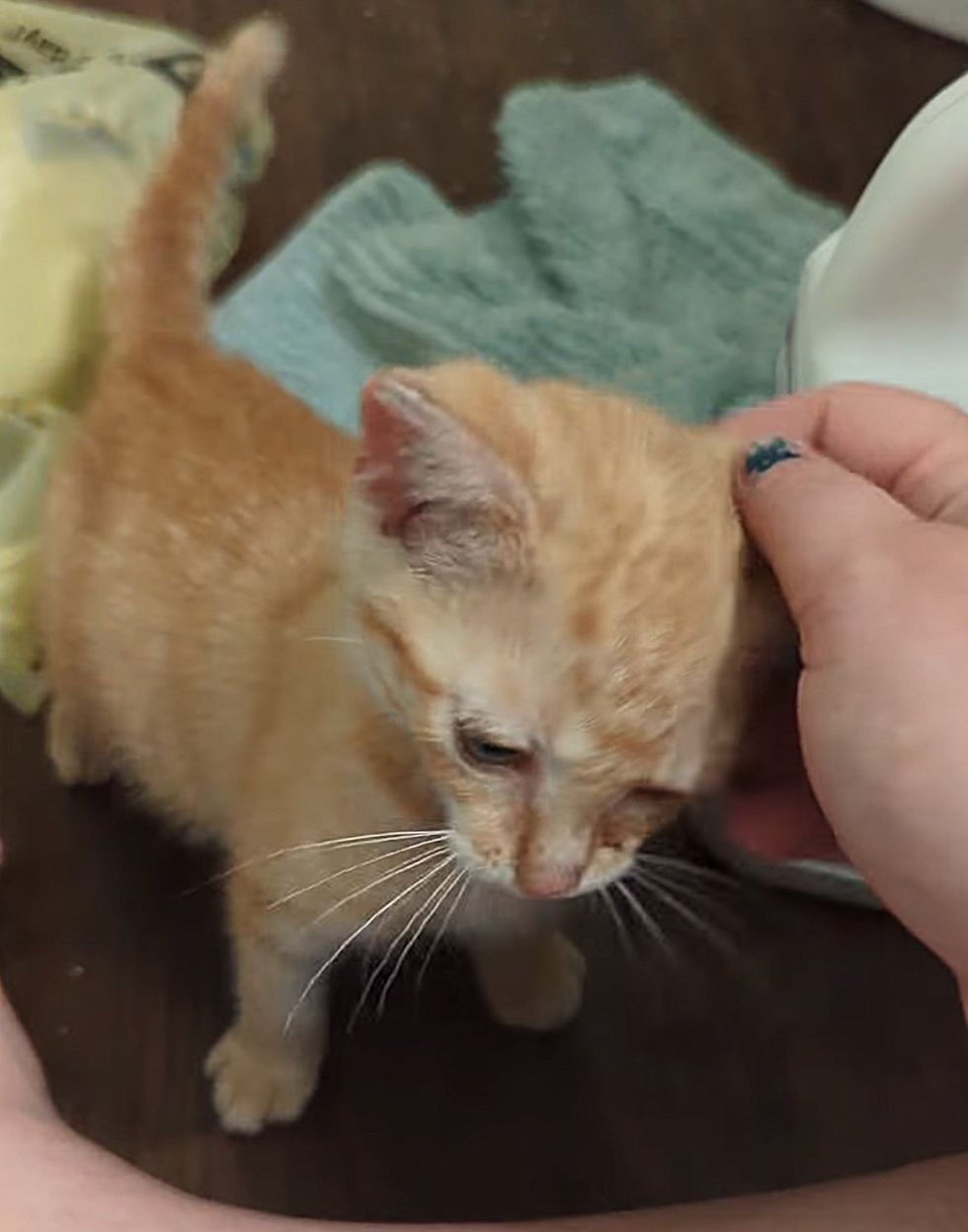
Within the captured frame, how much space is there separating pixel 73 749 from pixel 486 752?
60 centimetres

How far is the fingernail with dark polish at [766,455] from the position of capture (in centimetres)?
81

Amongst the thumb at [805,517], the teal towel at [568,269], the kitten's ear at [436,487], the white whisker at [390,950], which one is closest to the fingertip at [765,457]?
the thumb at [805,517]

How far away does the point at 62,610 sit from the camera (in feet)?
3.93

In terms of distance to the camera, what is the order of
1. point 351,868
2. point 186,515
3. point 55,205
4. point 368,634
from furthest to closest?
point 55,205 → point 186,515 → point 351,868 → point 368,634

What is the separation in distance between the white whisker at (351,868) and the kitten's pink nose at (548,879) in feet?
0.22

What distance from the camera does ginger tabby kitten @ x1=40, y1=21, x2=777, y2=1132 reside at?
0.75 metres

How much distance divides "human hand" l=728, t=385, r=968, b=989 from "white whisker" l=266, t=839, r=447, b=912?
21 cm

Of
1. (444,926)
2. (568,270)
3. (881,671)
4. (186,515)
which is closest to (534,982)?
(444,926)

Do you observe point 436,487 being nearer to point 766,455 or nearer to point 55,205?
point 766,455

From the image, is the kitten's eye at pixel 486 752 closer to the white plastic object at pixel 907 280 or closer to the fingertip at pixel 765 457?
the fingertip at pixel 765 457

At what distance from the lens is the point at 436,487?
0.73 metres

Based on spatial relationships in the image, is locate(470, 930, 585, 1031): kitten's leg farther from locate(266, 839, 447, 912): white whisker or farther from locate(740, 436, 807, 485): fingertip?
locate(740, 436, 807, 485): fingertip

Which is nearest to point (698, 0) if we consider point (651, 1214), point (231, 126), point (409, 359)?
point (409, 359)

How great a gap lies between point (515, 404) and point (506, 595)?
0.09 meters
